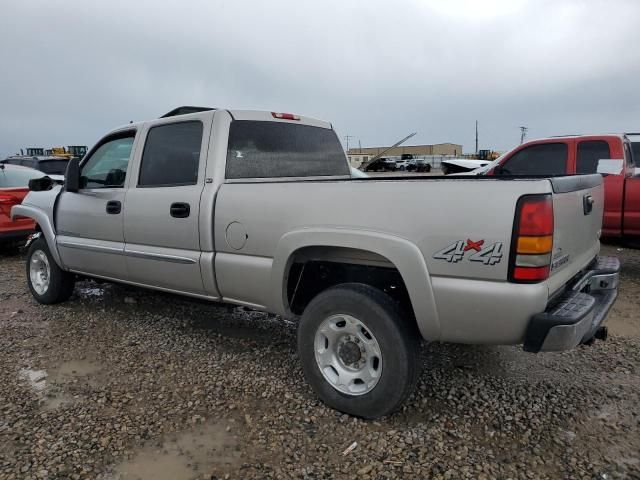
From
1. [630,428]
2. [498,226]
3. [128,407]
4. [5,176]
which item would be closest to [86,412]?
[128,407]

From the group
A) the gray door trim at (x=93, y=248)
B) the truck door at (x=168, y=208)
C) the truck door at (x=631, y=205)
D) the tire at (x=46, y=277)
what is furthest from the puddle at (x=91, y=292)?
the truck door at (x=631, y=205)

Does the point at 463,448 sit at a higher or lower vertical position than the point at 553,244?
lower

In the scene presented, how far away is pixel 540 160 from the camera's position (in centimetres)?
702

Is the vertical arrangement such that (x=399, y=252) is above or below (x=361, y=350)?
above

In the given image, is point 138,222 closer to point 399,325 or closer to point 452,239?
point 399,325

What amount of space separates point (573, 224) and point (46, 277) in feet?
16.8

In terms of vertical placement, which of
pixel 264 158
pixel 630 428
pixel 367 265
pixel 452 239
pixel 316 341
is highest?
pixel 264 158

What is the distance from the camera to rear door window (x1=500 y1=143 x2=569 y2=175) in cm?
679

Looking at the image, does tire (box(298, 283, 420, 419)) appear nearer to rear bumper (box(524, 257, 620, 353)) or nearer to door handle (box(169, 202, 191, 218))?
rear bumper (box(524, 257, 620, 353))

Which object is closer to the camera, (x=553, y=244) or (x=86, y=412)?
(x=553, y=244)

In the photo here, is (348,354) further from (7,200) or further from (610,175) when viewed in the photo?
(7,200)

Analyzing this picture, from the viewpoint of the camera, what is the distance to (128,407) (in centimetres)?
307

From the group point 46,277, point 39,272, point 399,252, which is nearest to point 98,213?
point 46,277

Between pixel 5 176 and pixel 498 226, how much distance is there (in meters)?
8.65
